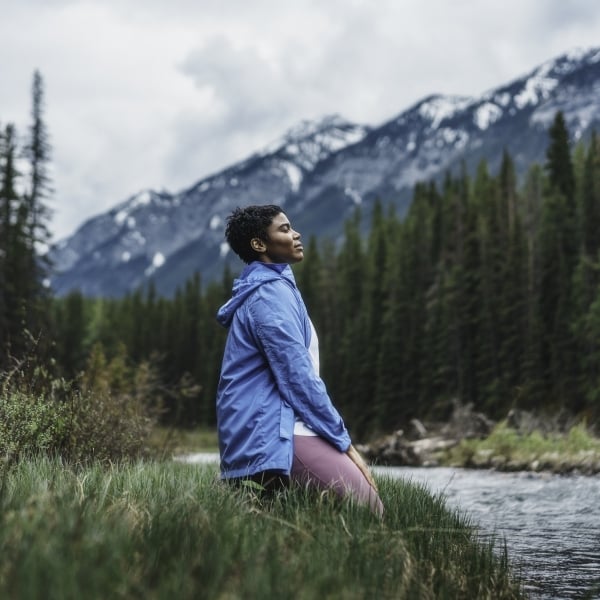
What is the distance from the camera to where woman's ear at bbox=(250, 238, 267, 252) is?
5.32 meters

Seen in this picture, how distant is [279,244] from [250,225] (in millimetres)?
232

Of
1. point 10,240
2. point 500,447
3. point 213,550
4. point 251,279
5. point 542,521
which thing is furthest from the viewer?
point 10,240

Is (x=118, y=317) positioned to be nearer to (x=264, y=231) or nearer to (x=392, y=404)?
(x=392, y=404)

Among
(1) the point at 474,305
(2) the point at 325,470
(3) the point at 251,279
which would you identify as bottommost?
(2) the point at 325,470

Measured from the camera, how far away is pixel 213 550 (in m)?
3.05

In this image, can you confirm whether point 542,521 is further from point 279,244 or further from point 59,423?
point 279,244

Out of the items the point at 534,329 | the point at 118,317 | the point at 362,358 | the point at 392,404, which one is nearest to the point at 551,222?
the point at 534,329

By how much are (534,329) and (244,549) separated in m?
46.2

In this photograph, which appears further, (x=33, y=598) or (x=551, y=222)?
(x=551, y=222)

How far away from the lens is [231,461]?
15.6 ft

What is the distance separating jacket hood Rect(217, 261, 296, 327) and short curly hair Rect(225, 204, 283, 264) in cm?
13

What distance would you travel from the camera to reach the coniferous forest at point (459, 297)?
42.8 m

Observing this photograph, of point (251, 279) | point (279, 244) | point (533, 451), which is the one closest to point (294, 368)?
point (251, 279)

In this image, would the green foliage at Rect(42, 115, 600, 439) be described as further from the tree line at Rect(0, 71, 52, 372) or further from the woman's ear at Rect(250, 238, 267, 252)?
the woman's ear at Rect(250, 238, 267, 252)
